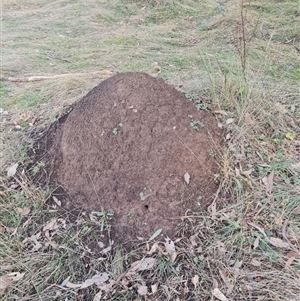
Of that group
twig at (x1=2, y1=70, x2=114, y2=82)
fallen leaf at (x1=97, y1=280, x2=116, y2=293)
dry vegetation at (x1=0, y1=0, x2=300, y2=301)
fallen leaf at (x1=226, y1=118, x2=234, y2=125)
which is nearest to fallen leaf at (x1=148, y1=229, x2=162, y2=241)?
dry vegetation at (x1=0, y1=0, x2=300, y2=301)

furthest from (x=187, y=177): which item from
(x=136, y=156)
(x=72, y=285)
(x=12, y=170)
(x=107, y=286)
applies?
(x=12, y=170)

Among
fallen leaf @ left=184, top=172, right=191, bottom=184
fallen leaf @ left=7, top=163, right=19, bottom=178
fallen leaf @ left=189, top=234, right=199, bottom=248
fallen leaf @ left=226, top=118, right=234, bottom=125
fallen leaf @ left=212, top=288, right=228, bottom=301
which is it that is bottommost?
fallen leaf @ left=212, top=288, right=228, bottom=301

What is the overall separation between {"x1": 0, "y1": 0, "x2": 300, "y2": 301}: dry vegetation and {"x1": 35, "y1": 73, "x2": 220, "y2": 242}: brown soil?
92 millimetres

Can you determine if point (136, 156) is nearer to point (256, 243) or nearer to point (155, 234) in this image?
point (155, 234)

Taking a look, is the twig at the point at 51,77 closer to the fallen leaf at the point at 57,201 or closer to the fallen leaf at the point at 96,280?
the fallen leaf at the point at 57,201

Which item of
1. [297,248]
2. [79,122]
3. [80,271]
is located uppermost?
[79,122]

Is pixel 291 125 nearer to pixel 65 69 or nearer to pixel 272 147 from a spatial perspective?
pixel 272 147

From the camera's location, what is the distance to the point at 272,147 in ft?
6.67

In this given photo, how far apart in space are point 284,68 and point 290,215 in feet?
5.87

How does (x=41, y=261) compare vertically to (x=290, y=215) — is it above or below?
below

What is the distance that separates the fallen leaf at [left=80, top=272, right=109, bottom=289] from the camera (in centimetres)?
154

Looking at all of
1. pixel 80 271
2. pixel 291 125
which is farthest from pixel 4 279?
pixel 291 125

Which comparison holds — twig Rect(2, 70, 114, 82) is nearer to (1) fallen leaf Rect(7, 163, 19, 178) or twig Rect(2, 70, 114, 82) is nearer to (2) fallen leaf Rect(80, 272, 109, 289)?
(1) fallen leaf Rect(7, 163, 19, 178)

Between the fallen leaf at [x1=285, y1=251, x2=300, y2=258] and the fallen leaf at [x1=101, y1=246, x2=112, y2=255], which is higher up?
the fallen leaf at [x1=285, y1=251, x2=300, y2=258]
